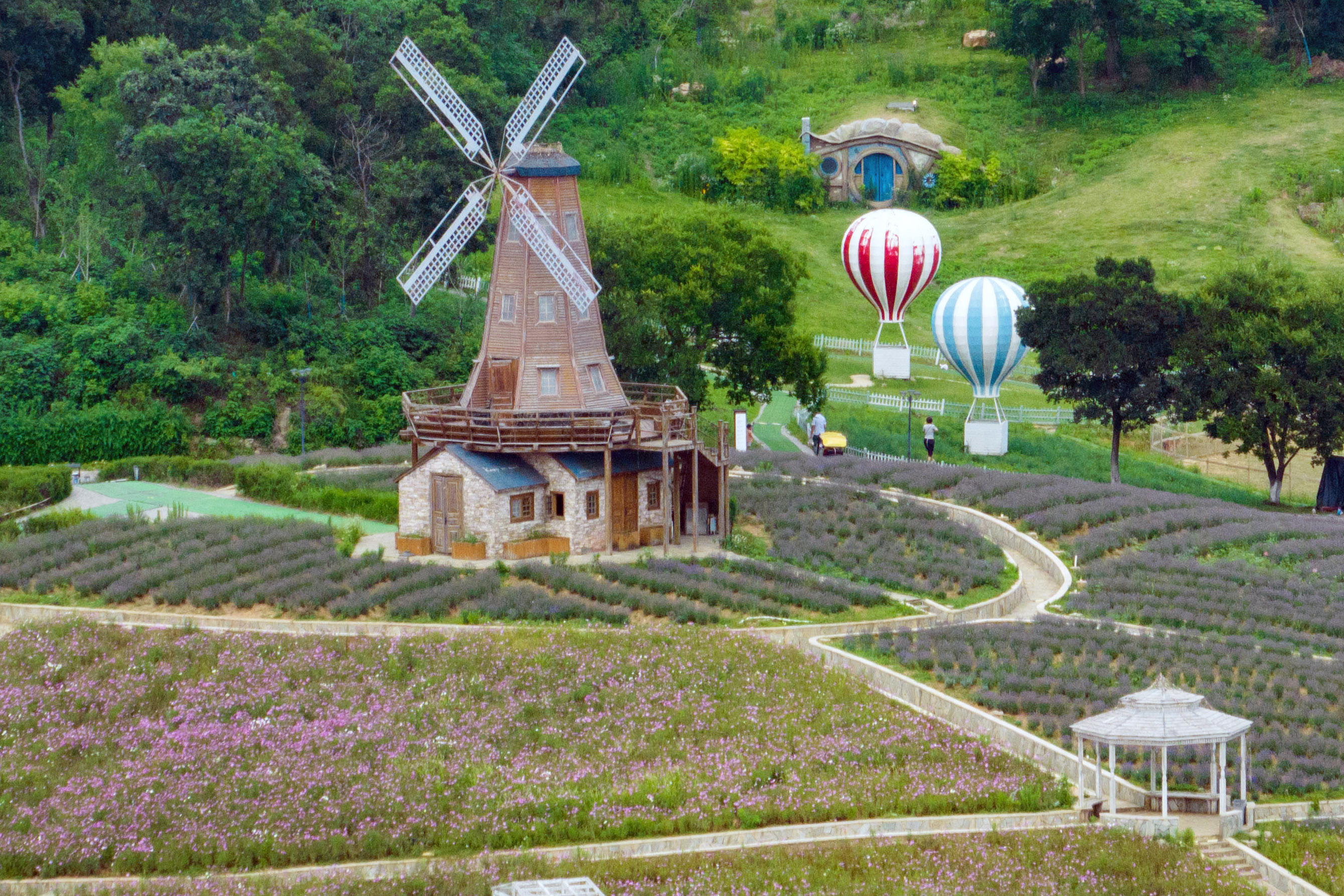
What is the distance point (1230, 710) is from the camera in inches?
1452

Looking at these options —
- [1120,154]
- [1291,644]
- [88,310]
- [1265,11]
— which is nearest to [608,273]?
[88,310]

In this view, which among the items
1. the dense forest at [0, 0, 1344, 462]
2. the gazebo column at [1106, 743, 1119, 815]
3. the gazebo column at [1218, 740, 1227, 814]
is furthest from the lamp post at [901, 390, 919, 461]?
the gazebo column at [1218, 740, 1227, 814]

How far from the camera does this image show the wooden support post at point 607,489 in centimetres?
4788

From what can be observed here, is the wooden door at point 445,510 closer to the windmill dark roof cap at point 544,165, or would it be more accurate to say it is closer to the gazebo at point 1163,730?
the windmill dark roof cap at point 544,165

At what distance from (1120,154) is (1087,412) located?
44353 millimetres

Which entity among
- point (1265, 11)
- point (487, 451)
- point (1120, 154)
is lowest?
point (487, 451)

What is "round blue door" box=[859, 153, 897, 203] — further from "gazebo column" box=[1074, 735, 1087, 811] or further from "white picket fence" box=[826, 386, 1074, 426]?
"gazebo column" box=[1074, 735, 1087, 811]

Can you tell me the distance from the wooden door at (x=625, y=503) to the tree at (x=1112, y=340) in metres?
21.3

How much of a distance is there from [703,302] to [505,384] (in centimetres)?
1581

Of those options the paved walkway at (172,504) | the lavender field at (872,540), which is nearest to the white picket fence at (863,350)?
the lavender field at (872,540)

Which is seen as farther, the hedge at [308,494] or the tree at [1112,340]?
the tree at [1112,340]

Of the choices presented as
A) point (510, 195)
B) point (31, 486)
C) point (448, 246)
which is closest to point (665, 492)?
point (510, 195)

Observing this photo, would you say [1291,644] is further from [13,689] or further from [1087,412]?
[13,689]

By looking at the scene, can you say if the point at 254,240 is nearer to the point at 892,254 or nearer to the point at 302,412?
the point at 302,412
